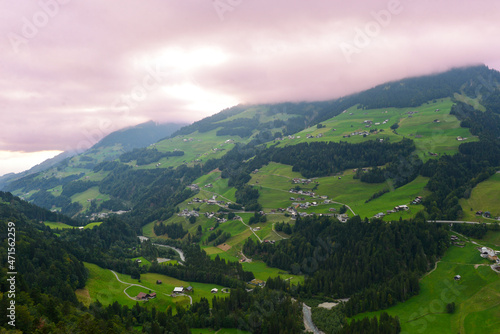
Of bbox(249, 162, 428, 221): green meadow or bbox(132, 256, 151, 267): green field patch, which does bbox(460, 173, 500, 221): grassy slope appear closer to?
bbox(249, 162, 428, 221): green meadow

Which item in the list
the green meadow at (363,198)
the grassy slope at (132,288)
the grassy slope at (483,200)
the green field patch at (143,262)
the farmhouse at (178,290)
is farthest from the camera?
the green meadow at (363,198)

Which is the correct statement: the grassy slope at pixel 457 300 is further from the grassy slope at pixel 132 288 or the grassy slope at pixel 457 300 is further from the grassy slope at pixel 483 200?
the grassy slope at pixel 132 288

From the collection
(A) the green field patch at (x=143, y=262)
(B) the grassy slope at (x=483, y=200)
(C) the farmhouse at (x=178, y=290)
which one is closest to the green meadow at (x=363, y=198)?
(B) the grassy slope at (x=483, y=200)

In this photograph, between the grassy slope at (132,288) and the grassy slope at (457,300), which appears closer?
the grassy slope at (457,300)

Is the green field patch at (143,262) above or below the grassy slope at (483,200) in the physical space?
above

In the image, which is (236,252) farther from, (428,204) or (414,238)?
(428,204)

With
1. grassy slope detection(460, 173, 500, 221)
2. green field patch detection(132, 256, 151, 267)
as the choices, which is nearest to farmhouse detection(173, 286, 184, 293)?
green field patch detection(132, 256, 151, 267)

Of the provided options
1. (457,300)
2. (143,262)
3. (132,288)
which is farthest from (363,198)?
(132,288)
